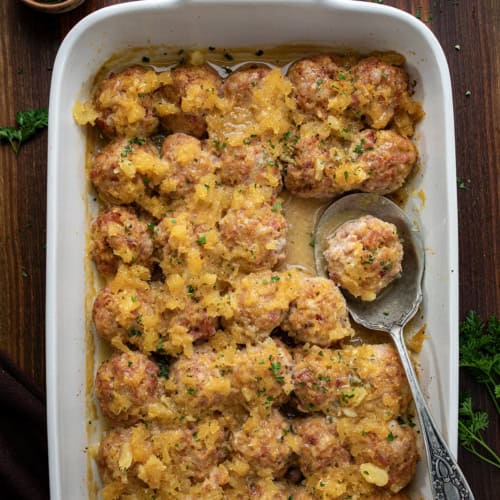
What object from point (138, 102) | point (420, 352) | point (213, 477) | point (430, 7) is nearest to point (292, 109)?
point (138, 102)

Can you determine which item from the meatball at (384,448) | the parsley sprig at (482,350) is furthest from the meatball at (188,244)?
the parsley sprig at (482,350)

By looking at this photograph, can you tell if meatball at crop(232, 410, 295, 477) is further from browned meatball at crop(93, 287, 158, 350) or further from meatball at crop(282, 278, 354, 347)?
browned meatball at crop(93, 287, 158, 350)

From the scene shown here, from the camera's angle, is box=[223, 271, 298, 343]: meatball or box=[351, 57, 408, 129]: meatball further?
box=[351, 57, 408, 129]: meatball

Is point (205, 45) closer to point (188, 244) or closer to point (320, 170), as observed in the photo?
point (320, 170)

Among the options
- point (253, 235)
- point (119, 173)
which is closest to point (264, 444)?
point (253, 235)

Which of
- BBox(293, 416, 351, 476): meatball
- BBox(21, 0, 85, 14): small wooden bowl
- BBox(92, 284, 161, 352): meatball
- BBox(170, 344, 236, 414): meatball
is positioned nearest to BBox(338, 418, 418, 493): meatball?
BBox(293, 416, 351, 476): meatball

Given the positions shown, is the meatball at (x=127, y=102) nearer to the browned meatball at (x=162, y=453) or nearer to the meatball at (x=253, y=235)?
the meatball at (x=253, y=235)
